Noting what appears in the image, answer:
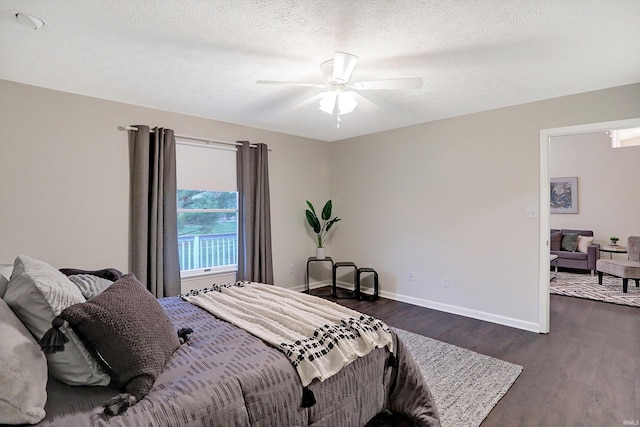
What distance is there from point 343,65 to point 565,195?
22.9ft

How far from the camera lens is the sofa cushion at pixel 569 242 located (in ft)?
20.7

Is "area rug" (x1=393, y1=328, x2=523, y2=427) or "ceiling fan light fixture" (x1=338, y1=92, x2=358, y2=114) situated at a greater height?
"ceiling fan light fixture" (x1=338, y1=92, x2=358, y2=114)

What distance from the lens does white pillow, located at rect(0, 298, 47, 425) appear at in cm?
98

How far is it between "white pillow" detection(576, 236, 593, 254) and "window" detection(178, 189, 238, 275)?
647 cm

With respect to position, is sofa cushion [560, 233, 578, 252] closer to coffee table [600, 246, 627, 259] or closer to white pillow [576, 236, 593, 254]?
white pillow [576, 236, 593, 254]

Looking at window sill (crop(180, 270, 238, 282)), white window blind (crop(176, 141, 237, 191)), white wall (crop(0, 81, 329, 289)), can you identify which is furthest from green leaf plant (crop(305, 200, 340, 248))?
white wall (crop(0, 81, 329, 289))

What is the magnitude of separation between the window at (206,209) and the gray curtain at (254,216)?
0.13 meters

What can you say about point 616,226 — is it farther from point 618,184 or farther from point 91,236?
point 91,236

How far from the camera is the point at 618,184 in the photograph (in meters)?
6.30

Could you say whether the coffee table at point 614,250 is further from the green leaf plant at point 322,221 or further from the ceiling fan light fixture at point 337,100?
the ceiling fan light fixture at point 337,100

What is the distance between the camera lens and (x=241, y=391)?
1344 millimetres

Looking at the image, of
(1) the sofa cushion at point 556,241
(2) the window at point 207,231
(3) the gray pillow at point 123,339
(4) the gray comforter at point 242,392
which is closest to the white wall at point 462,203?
(2) the window at point 207,231

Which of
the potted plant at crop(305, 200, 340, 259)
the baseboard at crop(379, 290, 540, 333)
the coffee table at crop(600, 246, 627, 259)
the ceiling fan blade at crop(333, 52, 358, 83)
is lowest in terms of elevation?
the baseboard at crop(379, 290, 540, 333)

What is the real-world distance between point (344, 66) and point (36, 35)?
198 cm
